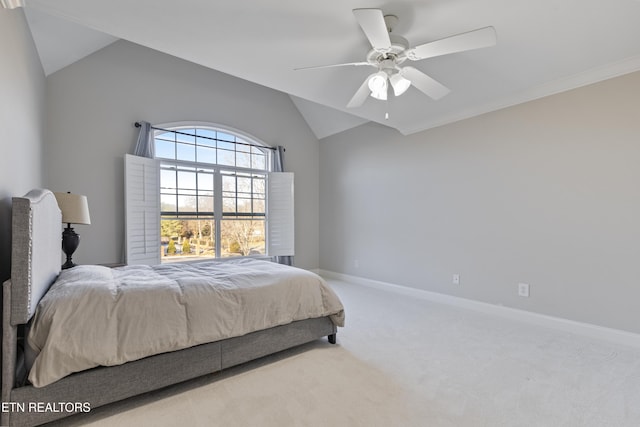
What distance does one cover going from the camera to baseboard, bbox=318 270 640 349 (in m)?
2.72

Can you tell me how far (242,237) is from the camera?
5.12m

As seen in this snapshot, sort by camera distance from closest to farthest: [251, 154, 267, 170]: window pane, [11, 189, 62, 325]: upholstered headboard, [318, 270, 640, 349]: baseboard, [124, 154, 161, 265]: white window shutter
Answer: [11, 189, 62, 325]: upholstered headboard → [318, 270, 640, 349]: baseboard → [124, 154, 161, 265]: white window shutter → [251, 154, 267, 170]: window pane

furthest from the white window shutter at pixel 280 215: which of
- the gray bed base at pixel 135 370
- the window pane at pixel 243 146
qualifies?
the gray bed base at pixel 135 370

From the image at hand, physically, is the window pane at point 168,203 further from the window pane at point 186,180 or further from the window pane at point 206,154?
the window pane at point 206,154

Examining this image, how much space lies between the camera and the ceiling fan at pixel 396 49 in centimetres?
184

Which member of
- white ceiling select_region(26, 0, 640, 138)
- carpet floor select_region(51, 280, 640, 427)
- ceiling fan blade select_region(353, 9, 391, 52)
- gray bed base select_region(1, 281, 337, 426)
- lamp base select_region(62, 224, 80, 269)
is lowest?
carpet floor select_region(51, 280, 640, 427)

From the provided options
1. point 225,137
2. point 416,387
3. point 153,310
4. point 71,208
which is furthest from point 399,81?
point 225,137

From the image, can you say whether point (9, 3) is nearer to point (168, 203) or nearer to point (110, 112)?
point (110, 112)

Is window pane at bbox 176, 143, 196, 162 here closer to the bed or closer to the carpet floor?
the bed

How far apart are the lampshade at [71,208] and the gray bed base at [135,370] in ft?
5.34

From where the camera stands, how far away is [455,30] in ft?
7.61

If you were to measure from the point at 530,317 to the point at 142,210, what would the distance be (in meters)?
4.73

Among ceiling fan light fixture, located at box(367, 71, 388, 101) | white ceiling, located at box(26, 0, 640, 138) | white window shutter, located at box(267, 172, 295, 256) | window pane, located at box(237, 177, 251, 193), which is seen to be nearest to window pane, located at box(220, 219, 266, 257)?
white window shutter, located at box(267, 172, 295, 256)

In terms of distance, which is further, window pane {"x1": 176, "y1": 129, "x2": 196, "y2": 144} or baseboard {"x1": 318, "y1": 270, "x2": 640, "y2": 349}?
window pane {"x1": 176, "y1": 129, "x2": 196, "y2": 144}
